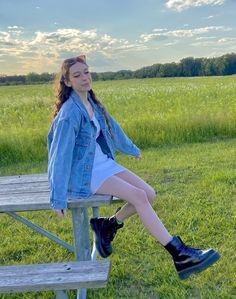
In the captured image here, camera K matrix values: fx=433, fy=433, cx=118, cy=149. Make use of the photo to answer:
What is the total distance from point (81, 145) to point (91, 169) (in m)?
0.18

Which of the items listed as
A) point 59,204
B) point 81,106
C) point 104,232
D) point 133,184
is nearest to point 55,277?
point 59,204

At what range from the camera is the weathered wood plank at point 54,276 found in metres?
2.27

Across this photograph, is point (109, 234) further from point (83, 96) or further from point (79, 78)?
point (79, 78)

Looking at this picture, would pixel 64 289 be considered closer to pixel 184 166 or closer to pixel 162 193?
pixel 162 193

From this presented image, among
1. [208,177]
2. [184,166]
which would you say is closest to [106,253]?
[208,177]

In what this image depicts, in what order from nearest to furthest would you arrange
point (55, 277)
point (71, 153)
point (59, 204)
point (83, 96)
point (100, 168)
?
point (55, 277) < point (59, 204) < point (71, 153) < point (100, 168) < point (83, 96)

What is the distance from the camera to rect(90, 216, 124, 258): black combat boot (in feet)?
10.6

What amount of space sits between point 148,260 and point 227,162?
3.29 metres

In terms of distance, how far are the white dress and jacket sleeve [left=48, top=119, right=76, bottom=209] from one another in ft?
0.85

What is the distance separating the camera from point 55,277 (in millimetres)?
2336

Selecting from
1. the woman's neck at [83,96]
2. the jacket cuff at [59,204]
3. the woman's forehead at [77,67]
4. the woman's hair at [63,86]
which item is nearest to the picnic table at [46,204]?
the jacket cuff at [59,204]

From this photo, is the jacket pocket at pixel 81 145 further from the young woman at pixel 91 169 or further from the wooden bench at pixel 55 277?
the wooden bench at pixel 55 277

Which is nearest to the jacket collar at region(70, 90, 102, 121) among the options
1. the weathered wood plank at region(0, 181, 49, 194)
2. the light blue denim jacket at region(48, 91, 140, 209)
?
the light blue denim jacket at region(48, 91, 140, 209)

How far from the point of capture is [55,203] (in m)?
2.75
